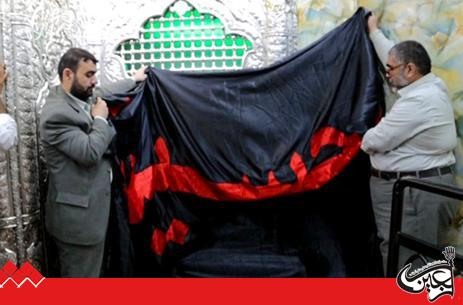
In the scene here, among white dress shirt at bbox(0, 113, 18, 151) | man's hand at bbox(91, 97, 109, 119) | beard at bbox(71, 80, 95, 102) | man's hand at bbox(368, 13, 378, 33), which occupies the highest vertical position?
man's hand at bbox(368, 13, 378, 33)

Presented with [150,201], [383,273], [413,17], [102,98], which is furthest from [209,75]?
[383,273]

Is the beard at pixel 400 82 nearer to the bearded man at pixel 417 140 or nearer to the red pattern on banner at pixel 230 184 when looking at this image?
the bearded man at pixel 417 140

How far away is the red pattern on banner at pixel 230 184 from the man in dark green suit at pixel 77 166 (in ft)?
0.50

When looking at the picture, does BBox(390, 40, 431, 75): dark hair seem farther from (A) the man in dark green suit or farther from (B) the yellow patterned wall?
(A) the man in dark green suit

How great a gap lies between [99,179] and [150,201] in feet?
0.93

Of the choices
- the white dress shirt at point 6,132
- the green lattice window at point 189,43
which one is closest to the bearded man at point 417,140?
the green lattice window at point 189,43

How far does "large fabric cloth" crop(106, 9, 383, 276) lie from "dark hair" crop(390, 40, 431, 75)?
0.19m

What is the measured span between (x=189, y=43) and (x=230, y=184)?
1000 millimetres

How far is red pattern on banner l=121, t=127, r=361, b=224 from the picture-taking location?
2062 millimetres

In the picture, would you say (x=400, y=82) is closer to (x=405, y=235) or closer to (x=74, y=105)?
(x=405, y=235)

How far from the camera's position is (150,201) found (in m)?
2.10

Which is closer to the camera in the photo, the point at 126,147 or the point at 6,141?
the point at 6,141

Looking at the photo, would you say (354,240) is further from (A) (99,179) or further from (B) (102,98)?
(B) (102,98)

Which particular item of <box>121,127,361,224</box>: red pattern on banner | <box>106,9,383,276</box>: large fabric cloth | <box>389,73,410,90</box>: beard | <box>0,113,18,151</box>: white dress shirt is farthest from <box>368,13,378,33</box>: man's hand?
<box>0,113,18,151</box>: white dress shirt
